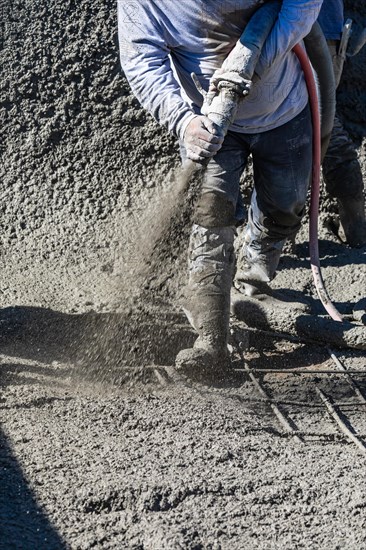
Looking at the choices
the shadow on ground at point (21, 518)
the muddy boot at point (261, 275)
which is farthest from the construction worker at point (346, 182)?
the shadow on ground at point (21, 518)

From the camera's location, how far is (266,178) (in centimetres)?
409

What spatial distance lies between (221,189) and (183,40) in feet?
1.90

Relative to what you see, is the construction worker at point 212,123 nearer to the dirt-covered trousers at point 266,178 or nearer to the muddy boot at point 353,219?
the dirt-covered trousers at point 266,178

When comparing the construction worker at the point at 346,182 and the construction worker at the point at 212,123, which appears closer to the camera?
the construction worker at the point at 212,123

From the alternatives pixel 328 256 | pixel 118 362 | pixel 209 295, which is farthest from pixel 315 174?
pixel 118 362

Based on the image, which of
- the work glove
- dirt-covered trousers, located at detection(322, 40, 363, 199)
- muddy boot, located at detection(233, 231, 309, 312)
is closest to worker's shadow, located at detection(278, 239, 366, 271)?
dirt-covered trousers, located at detection(322, 40, 363, 199)

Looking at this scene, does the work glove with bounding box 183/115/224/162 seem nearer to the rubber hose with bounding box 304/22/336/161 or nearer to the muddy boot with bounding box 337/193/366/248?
the rubber hose with bounding box 304/22/336/161

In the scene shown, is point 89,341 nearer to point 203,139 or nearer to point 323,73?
point 203,139

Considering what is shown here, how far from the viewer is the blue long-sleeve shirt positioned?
3611mm

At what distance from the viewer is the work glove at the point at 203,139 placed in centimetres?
342

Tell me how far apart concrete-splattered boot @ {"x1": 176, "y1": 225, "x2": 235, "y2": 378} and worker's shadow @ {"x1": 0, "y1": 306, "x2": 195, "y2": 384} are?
0.26 meters

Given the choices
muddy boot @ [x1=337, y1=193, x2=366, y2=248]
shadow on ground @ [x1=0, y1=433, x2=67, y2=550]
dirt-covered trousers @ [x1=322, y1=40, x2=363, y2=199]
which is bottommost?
shadow on ground @ [x1=0, y1=433, x2=67, y2=550]

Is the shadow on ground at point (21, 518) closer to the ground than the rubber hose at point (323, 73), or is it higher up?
closer to the ground

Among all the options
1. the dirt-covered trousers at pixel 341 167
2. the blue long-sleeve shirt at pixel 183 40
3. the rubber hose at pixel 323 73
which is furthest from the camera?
the dirt-covered trousers at pixel 341 167
